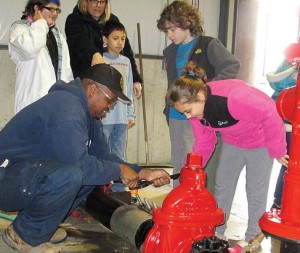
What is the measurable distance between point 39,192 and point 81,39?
1811 millimetres

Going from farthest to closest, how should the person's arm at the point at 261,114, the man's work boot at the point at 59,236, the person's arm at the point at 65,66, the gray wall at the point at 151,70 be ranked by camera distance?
the gray wall at the point at 151,70 < the person's arm at the point at 65,66 < the man's work boot at the point at 59,236 < the person's arm at the point at 261,114

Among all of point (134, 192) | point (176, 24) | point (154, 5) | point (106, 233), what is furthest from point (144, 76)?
point (106, 233)

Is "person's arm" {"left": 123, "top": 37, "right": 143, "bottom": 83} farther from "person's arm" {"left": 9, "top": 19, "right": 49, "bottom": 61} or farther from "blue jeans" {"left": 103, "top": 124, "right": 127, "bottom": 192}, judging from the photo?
"person's arm" {"left": 9, "top": 19, "right": 49, "bottom": 61}

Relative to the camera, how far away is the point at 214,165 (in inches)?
138

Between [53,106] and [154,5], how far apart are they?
3867 millimetres

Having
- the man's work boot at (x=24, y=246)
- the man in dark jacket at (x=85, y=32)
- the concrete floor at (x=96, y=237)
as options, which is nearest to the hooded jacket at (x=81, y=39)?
the man in dark jacket at (x=85, y=32)

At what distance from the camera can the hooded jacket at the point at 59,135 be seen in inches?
90.0

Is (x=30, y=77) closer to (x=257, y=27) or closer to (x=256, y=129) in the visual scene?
(x=256, y=129)

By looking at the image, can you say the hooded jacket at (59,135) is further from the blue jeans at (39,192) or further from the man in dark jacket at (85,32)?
the man in dark jacket at (85,32)

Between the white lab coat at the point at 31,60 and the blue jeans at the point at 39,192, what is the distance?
1020mm

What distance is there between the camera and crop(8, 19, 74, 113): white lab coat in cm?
326

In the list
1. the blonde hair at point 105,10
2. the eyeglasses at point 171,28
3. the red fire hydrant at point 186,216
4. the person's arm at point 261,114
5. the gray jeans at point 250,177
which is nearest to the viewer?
the red fire hydrant at point 186,216

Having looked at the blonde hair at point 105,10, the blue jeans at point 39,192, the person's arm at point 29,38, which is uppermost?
the blonde hair at point 105,10

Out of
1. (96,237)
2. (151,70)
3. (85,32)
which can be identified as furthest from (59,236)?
(151,70)
